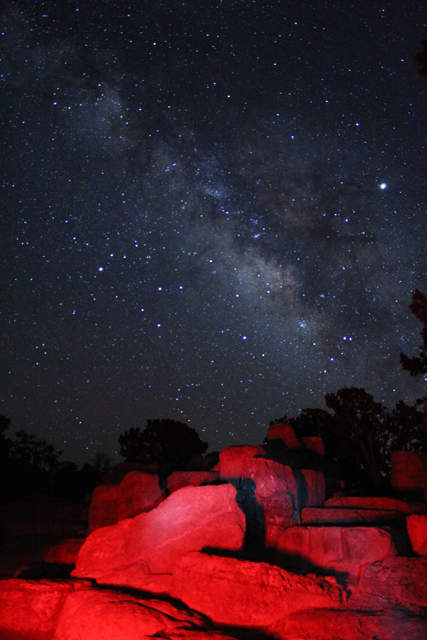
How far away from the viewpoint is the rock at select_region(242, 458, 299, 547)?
42.2 feet

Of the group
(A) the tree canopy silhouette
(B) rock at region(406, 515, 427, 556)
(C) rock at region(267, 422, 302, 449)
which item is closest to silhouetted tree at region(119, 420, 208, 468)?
(A) the tree canopy silhouette

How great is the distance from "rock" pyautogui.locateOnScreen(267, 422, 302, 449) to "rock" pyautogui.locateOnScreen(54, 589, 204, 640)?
13.3 m

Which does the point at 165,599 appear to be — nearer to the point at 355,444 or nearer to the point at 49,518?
the point at 49,518

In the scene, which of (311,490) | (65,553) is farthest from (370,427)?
(65,553)

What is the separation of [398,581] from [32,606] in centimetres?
725

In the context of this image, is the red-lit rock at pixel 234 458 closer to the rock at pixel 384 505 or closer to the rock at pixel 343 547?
the rock at pixel 384 505

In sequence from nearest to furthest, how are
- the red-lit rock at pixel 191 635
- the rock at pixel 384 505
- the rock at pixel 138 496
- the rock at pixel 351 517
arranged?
the red-lit rock at pixel 191 635, the rock at pixel 351 517, the rock at pixel 384 505, the rock at pixel 138 496

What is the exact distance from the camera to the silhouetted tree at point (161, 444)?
40.4 m

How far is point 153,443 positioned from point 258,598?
109 feet

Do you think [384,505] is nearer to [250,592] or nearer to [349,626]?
[250,592]

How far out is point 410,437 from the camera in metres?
30.5

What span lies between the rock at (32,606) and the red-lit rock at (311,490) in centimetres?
755

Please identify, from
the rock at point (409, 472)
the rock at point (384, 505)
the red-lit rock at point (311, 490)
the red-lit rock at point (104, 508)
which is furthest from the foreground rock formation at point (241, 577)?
the rock at point (409, 472)

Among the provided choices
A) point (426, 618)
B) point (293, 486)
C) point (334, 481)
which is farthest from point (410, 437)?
point (426, 618)
